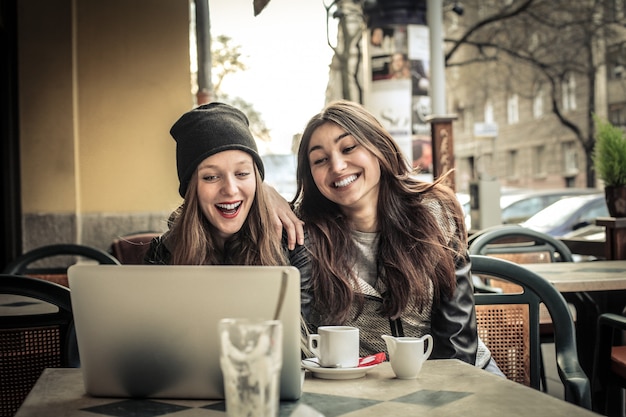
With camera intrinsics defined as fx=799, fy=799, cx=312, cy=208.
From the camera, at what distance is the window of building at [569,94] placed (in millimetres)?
27269

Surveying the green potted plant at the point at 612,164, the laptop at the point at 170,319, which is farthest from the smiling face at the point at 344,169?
the green potted plant at the point at 612,164

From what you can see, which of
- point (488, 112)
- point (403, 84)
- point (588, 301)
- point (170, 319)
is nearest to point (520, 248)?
point (588, 301)

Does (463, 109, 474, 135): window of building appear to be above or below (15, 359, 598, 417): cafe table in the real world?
above

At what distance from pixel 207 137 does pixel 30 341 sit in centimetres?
79

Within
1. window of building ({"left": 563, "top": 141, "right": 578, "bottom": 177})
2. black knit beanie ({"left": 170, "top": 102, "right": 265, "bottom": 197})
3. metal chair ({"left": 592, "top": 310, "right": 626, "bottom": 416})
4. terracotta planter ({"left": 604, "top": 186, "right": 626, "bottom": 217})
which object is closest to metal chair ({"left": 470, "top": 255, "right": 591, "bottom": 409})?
metal chair ({"left": 592, "top": 310, "right": 626, "bottom": 416})

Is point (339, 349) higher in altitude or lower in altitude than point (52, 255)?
lower

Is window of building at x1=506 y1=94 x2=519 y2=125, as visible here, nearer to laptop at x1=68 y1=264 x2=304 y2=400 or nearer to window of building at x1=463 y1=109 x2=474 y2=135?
window of building at x1=463 y1=109 x2=474 y2=135

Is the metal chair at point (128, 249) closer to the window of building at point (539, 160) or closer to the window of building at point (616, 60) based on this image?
the window of building at point (616, 60)

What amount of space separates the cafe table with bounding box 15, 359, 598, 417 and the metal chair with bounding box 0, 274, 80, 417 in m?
0.51

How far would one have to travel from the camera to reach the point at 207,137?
245cm

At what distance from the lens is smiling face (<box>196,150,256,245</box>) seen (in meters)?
2.42

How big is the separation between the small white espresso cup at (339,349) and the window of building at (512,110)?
30760 mm

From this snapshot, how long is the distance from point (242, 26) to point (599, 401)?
862 centimetres

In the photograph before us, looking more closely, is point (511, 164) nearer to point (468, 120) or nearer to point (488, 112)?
point (488, 112)
